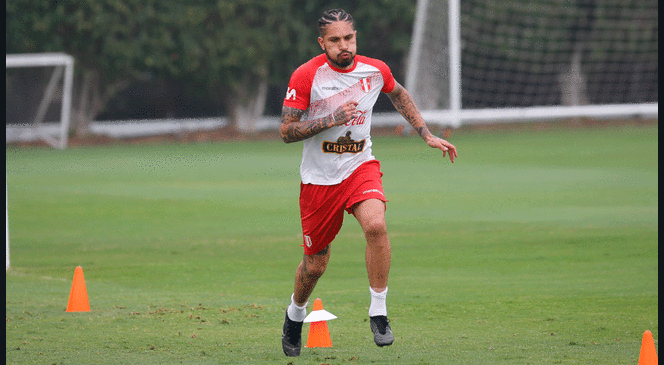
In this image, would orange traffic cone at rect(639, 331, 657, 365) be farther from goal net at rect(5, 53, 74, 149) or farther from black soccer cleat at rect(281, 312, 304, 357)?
goal net at rect(5, 53, 74, 149)

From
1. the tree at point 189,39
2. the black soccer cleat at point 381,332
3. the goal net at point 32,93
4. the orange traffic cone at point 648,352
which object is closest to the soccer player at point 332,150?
the black soccer cleat at point 381,332

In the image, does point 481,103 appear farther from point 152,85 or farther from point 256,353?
point 256,353

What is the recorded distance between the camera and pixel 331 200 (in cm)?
599

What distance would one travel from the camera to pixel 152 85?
3591 cm

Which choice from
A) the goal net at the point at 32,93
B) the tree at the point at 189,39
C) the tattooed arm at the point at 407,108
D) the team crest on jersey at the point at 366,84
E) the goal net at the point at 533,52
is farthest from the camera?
the tree at the point at 189,39

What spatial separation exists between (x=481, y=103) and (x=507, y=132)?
3.58 m

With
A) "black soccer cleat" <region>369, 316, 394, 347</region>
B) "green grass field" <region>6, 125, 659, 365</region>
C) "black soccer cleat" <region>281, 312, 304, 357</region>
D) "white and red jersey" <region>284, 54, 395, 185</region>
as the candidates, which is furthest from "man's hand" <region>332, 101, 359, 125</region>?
"green grass field" <region>6, 125, 659, 365</region>

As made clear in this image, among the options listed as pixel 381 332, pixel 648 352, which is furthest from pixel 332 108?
pixel 648 352

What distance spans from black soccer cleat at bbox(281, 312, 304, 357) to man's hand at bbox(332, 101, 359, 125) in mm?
1342

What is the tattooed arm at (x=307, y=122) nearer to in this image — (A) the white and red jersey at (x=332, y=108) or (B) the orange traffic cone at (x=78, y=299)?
(A) the white and red jersey at (x=332, y=108)

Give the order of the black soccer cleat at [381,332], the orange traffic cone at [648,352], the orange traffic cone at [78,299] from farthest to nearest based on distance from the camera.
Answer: the orange traffic cone at [78,299] < the black soccer cleat at [381,332] < the orange traffic cone at [648,352]

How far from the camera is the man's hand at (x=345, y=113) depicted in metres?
5.66

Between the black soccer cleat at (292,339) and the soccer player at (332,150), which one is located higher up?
the soccer player at (332,150)

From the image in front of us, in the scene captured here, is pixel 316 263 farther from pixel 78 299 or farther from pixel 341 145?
pixel 78 299
